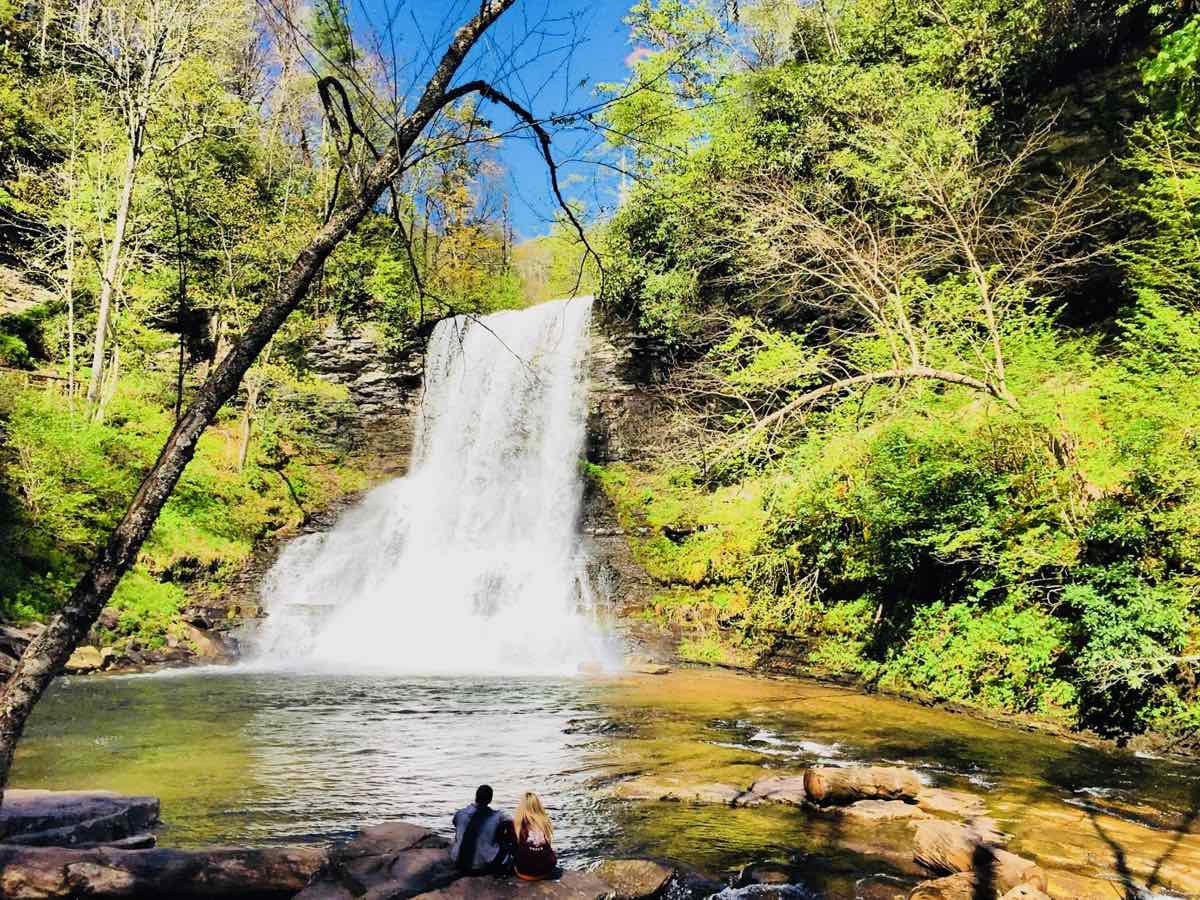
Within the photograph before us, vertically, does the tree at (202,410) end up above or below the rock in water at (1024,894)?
above

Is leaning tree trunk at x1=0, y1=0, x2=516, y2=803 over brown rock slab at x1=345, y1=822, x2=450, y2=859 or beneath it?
over

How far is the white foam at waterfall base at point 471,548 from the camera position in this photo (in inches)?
738

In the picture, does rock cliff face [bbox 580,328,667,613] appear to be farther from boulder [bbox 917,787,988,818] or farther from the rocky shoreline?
the rocky shoreline

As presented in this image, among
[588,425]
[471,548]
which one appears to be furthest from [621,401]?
[471,548]

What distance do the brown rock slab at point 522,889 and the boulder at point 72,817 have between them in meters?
2.79

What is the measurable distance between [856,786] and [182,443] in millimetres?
7150

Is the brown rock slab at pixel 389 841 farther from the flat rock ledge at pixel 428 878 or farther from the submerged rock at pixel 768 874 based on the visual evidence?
the submerged rock at pixel 768 874

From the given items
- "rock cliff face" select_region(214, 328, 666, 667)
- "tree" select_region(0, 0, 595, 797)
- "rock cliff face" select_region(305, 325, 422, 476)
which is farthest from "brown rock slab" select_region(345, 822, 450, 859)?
"rock cliff face" select_region(305, 325, 422, 476)

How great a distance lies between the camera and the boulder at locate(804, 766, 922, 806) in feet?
25.0

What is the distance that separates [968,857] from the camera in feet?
18.9

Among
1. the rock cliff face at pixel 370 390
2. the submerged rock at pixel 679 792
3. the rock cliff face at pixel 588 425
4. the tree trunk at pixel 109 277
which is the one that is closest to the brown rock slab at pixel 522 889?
the submerged rock at pixel 679 792

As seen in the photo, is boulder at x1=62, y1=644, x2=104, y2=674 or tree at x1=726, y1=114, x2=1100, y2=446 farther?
boulder at x1=62, y1=644, x2=104, y2=674

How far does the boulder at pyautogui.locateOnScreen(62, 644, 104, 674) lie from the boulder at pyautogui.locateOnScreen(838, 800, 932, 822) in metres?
14.3

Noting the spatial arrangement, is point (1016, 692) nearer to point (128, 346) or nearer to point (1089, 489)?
point (1089, 489)
